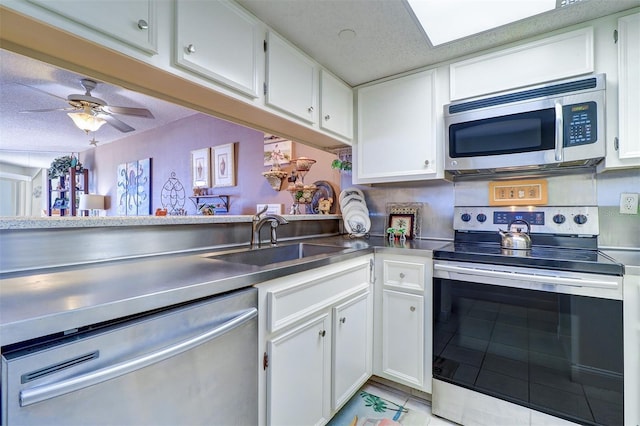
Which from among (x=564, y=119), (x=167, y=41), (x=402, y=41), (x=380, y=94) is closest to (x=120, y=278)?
(x=167, y=41)

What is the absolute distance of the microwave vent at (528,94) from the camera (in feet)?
4.75

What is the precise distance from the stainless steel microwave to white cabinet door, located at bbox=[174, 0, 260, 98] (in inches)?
49.2

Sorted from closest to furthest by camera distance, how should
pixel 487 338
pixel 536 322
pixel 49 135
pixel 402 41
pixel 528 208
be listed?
pixel 536 322 → pixel 487 338 → pixel 402 41 → pixel 528 208 → pixel 49 135

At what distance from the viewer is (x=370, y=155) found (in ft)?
7.06

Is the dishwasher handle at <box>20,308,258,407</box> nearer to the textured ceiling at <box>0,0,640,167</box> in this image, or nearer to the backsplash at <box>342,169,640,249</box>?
the textured ceiling at <box>0,0,640,167</box>

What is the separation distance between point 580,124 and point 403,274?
120 centimetres

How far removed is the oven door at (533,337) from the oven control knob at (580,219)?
1.95 feet

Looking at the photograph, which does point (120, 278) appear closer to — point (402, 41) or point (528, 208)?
point (402, 41)

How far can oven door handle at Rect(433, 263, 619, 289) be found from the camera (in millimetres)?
1175

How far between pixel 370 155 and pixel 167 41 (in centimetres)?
147

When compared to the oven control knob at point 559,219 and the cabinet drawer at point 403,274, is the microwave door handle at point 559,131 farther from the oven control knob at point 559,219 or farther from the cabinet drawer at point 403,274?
the cabinet drawer at point 403,274

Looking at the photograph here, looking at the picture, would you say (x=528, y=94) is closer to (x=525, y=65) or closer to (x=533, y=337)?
(x=525, y=65)

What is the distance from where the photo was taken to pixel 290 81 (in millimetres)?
1620

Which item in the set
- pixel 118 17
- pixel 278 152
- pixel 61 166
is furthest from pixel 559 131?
pixel 61 166
